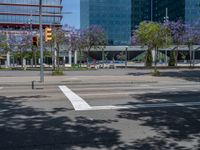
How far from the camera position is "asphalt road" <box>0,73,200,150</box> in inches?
336

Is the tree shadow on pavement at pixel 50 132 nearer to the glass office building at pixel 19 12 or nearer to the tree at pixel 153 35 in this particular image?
the tree at pixel 153 35

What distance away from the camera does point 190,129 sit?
10109 millimetres

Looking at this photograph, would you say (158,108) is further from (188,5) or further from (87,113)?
(188,5)

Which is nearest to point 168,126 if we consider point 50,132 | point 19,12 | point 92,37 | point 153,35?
point 50,132

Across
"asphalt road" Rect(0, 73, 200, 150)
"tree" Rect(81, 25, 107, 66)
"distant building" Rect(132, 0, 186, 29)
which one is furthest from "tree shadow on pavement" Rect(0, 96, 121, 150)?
"distant building" Rect(132, 0, 186, 29)

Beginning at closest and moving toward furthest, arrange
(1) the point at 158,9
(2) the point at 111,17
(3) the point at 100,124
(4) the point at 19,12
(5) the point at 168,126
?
(5) the point at 168,126 → (3) the point at 100,124 → (4) the point at 19,12 → (1) the point at 158,9 → (2) the point at 111,17

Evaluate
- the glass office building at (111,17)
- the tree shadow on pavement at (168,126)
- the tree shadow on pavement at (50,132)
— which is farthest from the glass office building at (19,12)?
the tree shadow on pavement at (50,132)

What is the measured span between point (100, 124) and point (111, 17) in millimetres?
124261

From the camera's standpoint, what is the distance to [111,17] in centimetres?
13350

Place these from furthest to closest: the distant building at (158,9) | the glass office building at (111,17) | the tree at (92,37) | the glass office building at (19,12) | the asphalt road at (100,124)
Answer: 1. the glass office building at (111,17)
2. the distant building at (158,9)
3. the glass office building at (19,12)
4. the tree at (92,37)
5. the asphalt road at (100,124)

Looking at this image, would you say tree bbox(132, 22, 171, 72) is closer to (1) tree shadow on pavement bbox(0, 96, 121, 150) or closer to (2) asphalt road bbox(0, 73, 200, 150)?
(2) asphalt road bbox(0, 73, 200, 150)

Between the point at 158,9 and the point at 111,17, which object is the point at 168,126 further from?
the point at 111,17

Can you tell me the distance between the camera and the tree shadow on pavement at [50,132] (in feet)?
27.8

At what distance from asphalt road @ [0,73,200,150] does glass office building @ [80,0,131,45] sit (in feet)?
379
